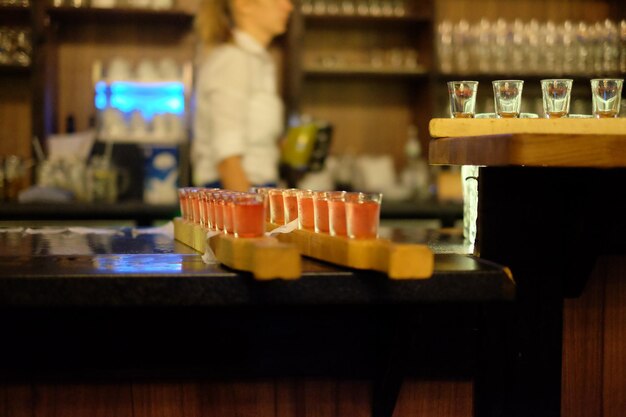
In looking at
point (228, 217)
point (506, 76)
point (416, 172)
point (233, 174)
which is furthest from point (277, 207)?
point (506, 76)

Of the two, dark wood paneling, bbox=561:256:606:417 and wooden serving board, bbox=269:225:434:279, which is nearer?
wooden serving board, bbox=269:225:434:279

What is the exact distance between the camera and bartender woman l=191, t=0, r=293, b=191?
2.92 m

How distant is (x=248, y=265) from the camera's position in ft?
3.75

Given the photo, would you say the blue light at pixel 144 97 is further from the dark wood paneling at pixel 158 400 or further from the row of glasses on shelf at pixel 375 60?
the dark wood paneling at pixel 158 400

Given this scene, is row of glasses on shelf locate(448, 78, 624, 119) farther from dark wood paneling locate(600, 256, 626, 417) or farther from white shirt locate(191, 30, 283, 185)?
white shirt locate(191, 30, 283, 185)

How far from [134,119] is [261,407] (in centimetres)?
291

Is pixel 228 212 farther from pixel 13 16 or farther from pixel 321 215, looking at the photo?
pixel 13 16

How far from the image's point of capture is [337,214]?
126cm

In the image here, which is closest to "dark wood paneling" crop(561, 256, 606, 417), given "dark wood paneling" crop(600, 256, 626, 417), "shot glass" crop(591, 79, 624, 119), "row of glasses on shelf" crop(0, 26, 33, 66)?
"dark wood paneling" crop(600, 256, 626, 417)

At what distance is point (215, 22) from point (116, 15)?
1.50 meters

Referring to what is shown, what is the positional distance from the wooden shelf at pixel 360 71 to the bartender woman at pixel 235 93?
1080 millimetres

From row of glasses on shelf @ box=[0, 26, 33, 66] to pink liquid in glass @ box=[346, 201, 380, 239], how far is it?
331 cm

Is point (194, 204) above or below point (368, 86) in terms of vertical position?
below

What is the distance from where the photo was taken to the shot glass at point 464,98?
1521 millimetres
